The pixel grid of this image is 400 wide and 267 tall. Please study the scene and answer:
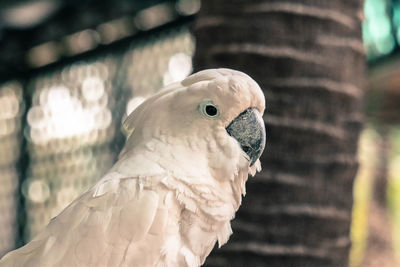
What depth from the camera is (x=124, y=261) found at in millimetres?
953

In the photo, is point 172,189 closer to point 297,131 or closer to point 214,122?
point 214,122

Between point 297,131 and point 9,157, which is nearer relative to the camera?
point 297,131

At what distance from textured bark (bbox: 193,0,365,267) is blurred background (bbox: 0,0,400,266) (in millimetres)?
2009

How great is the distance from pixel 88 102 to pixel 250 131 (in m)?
3.00

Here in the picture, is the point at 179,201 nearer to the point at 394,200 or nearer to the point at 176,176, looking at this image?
the point at 176,176

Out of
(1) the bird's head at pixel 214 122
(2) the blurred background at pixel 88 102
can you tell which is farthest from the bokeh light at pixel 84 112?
(1) the bird's head at pixel 214 122

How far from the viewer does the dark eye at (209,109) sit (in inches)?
40.3

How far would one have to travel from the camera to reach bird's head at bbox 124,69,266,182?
1.01 metres

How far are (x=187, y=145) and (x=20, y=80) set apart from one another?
12.3ft

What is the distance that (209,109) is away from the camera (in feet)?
3.38

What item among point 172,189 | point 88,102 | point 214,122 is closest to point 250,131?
point 214,122

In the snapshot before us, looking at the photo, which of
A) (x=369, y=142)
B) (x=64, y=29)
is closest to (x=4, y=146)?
(x=64, y=29)

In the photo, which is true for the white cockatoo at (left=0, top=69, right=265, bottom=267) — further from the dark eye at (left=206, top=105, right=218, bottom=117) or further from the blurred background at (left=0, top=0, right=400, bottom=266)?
the blurred background at (left=0, top=0, right=400, bottom=266)

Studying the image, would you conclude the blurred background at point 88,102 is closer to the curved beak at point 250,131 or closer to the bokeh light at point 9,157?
the bokeh light at point 9,157
